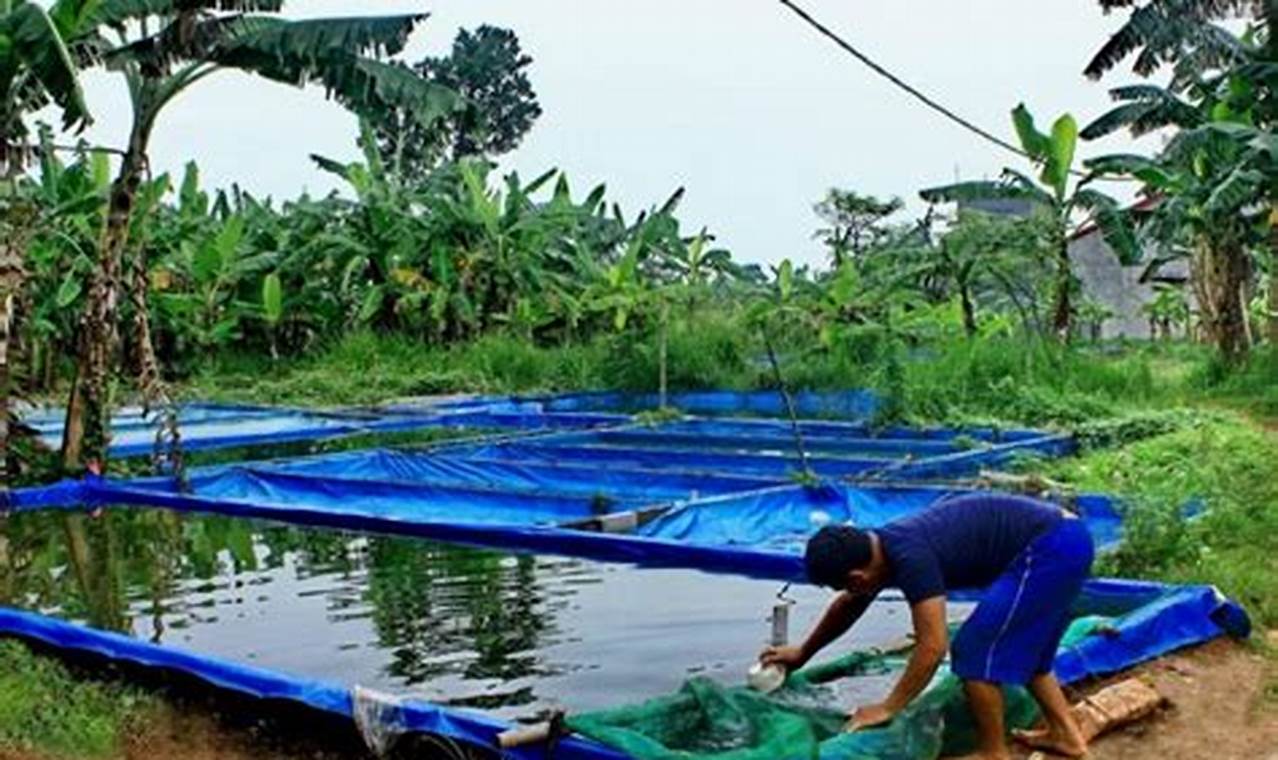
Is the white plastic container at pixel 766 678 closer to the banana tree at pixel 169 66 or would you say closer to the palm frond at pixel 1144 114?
the banana tree at pixel 169 66

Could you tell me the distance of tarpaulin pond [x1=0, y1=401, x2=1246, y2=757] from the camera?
18.2 ft

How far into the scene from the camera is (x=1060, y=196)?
15.6 meters

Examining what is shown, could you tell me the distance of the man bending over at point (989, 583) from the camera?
13.7 ft

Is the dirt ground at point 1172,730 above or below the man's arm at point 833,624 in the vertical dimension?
below

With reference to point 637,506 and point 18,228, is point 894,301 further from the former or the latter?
point 18,228

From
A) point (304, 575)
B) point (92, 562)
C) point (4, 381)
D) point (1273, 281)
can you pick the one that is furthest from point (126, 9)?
point (1273, 281)

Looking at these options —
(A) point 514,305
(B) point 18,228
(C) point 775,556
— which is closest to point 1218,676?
(C) point 775,556

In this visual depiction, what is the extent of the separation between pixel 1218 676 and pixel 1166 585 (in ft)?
2.56

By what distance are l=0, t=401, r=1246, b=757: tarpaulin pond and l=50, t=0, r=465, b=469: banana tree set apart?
2.60 ft

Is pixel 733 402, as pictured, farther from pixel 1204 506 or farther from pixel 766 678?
pixel 766 678

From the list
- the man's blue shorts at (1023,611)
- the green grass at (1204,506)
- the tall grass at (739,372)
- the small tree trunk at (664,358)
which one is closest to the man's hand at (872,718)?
the man's blue shorts at (1023,611)

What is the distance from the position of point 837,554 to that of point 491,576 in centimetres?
382

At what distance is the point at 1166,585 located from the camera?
5.96m

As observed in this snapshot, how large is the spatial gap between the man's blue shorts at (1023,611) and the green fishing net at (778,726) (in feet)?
0.76
